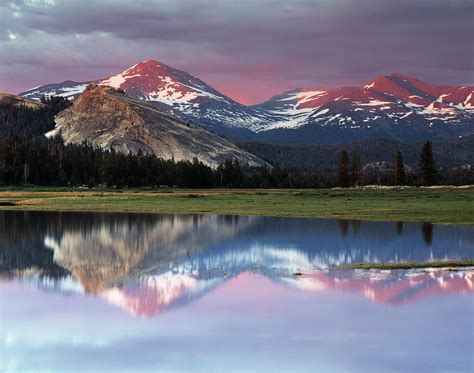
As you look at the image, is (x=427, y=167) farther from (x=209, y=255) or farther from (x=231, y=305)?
(x=231, y=305)

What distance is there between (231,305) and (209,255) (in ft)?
60.6

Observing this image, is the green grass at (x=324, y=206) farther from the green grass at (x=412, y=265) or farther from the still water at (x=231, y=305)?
the green grass at (x=412, y=265)

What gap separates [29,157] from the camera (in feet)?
652

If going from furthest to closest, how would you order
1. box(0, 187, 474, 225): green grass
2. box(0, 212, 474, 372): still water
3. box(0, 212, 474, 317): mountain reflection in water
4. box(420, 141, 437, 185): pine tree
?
1. box(420, 141, 437, 185): pine tree
2. box(0, 187, 474, 225): green grass
3. box(0, 212, 474, 317): mountain reflection in water
4. box(0, 212, 474, 372): still water

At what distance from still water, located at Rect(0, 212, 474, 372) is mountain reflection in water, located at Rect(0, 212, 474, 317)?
134 mm

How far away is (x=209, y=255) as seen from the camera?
51.0 m

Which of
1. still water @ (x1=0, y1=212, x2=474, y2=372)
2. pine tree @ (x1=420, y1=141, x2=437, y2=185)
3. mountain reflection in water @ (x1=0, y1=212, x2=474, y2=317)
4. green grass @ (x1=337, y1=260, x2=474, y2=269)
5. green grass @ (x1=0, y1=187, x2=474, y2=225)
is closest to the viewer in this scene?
still water @ (x1=0, y1=212, x2=474, y2=372)

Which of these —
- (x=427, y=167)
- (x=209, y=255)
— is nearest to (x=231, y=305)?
(x=209, y=255)

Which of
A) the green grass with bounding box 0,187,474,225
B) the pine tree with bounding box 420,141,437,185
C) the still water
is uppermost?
the pine tree with bounding box 420,141,437,185

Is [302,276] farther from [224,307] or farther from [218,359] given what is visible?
[218,359]

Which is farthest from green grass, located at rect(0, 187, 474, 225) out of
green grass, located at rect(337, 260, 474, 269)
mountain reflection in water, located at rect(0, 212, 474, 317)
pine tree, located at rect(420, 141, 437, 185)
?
pine tree, located at rect(420, 141, 437, 185)

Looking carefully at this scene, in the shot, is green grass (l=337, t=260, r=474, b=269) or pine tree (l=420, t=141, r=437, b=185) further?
pine tree (l=420, t=141, r=437, b=185)

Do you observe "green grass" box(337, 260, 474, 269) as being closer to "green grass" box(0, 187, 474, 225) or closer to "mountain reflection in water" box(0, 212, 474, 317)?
"mountain reflection in water" box(0, 212, 474, 317)

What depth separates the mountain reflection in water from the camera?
3669 centimetres
